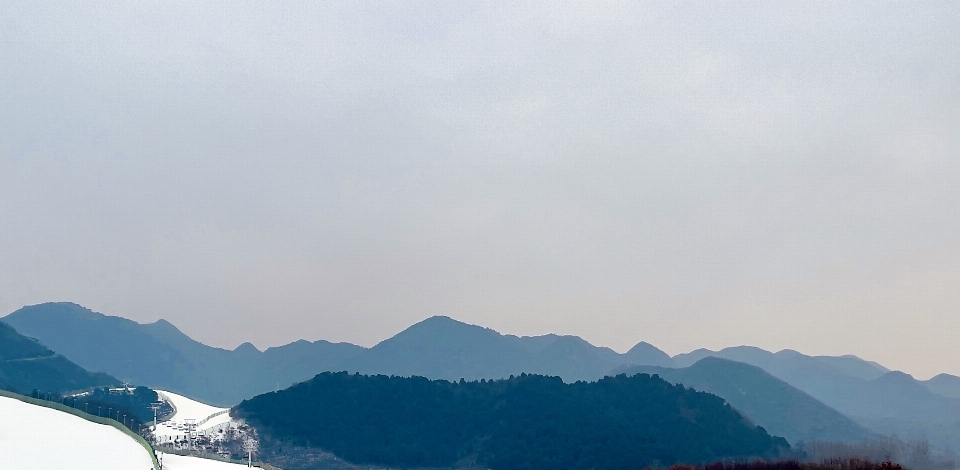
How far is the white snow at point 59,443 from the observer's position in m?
68.8

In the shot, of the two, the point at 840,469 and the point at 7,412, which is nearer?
the point at 7,412

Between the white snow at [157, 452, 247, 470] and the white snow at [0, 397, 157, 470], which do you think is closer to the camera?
the white snow at [0, 397, 157, 470]

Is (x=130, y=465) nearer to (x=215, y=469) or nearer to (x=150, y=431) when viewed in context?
(x=215, y=469)

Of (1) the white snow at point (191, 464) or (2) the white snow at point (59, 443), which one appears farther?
(1) the white snow at point (191, 464)

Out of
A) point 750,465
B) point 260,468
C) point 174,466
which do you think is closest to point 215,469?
point 174,466

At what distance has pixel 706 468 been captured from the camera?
184 m

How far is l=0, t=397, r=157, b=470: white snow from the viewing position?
68750 mm

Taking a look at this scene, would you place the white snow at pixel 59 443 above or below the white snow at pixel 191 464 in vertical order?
above

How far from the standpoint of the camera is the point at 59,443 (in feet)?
244

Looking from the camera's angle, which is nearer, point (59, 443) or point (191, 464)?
point (59, 443)

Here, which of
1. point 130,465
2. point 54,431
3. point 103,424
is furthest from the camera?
point 103,424

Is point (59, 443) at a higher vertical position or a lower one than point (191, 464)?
higher

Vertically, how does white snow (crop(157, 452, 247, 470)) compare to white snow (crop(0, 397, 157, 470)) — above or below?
below

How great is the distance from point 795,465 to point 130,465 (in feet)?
480
